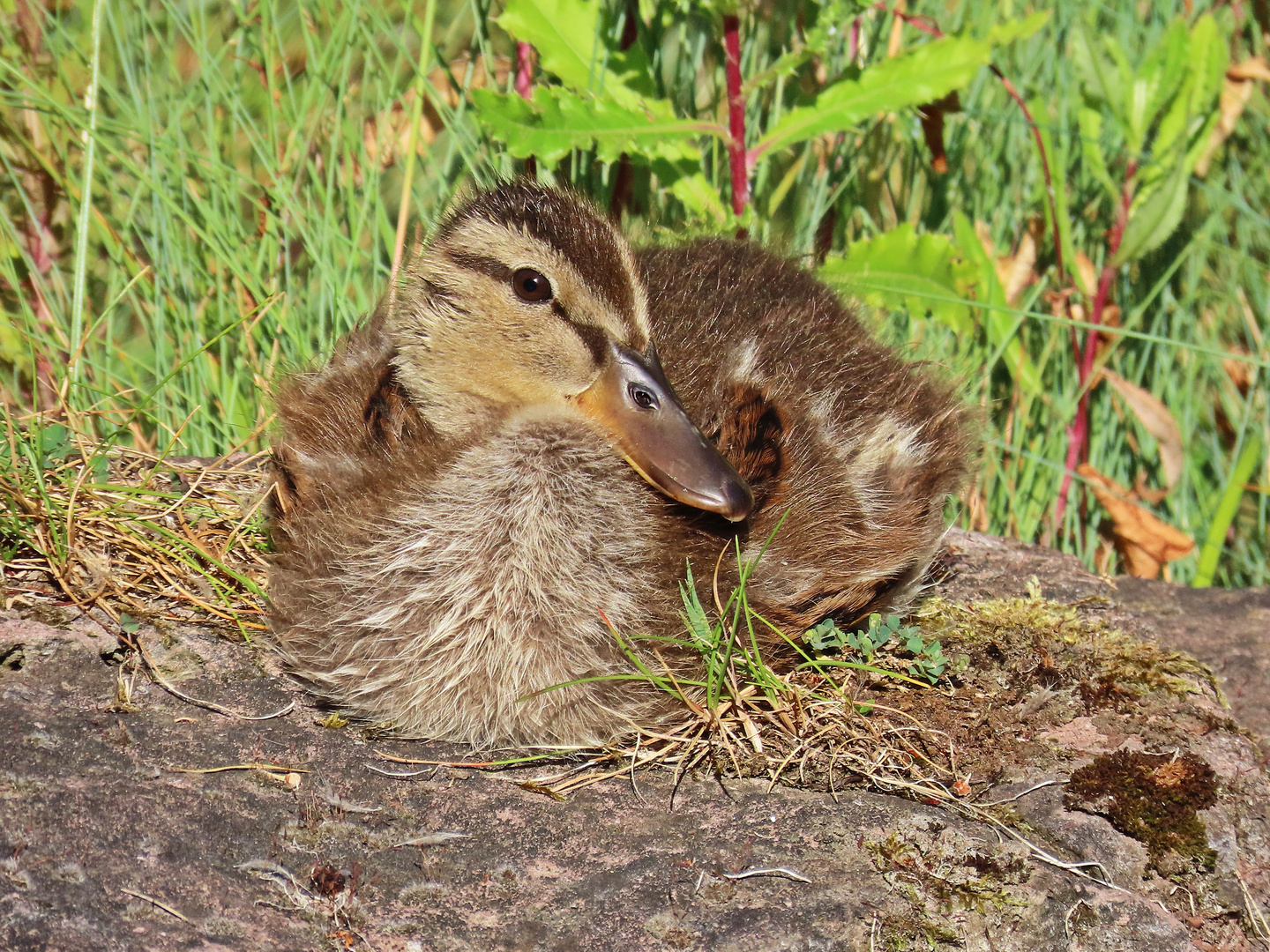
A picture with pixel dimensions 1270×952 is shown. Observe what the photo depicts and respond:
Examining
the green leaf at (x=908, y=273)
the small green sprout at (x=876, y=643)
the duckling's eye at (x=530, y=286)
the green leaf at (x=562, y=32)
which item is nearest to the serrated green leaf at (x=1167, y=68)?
the green leaf at (x=908, y=273)

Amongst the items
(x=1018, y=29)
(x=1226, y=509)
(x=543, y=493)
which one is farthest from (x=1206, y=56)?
(x=543, y=493)

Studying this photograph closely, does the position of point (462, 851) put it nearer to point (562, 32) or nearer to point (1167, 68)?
A: point (562, 32)

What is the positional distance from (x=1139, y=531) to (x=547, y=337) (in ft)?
8.34

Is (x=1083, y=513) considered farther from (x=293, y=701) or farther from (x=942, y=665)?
(x=293, y=701)

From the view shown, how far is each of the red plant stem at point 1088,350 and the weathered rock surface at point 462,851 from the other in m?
1.73

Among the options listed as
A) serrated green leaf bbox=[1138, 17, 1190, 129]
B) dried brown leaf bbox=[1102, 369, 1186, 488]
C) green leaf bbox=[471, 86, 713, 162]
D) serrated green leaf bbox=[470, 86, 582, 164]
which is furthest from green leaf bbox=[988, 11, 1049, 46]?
serrated green leaf bbox=[470, 86, 582, 164]

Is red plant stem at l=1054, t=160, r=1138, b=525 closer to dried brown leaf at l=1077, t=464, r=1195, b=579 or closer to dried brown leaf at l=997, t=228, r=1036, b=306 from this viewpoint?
dried brown leaf at l=1077, t=464, r=1195, b=579

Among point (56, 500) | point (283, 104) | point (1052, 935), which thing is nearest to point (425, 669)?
point (56, 500)

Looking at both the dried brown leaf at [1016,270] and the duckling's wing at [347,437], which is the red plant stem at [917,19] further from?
the duckling's wing at [347,437]

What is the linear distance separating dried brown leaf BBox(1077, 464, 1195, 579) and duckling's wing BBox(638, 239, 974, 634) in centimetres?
123

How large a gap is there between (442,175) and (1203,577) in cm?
291

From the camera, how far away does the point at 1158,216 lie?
3896mm

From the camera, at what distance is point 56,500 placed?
2.70m

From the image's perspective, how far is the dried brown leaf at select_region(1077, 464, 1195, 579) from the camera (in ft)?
13.2
